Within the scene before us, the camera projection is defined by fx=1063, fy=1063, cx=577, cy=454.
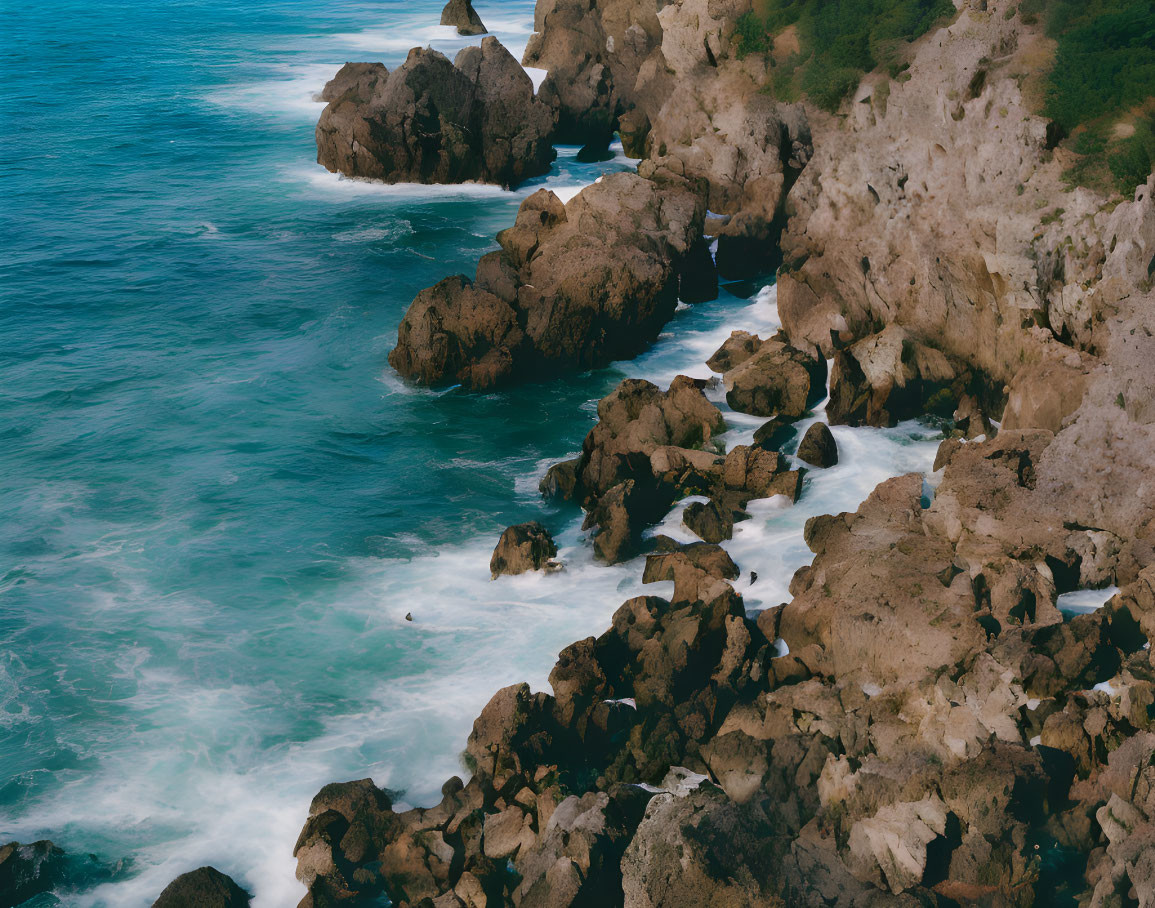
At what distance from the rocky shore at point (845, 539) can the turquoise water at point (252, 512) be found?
1.39 metres

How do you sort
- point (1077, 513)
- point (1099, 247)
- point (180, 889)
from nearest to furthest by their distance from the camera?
point (180, 889), point (1077, 513), point (1099, 247)

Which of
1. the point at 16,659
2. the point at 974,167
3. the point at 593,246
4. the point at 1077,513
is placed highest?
the point at 974,167

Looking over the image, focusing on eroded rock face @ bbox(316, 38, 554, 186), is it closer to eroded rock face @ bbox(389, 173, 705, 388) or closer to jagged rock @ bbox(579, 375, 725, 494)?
eroded rock face @ bbox(389, 173, 705, 388)

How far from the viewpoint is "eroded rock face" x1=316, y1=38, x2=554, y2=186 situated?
57.5 m

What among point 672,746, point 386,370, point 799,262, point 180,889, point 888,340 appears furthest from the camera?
point 799,262

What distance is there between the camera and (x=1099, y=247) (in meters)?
29.6

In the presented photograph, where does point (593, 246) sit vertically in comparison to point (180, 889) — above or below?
above

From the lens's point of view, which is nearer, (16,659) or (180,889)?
(180,889)

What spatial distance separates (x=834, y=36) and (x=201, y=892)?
4301 centimetres

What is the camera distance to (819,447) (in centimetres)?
3109

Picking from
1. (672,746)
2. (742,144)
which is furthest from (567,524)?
(742,144)

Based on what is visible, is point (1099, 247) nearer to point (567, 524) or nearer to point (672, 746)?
point (567, 524)

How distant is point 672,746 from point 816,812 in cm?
315

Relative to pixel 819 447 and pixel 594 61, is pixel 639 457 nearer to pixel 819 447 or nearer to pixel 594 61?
pixel 819 447
